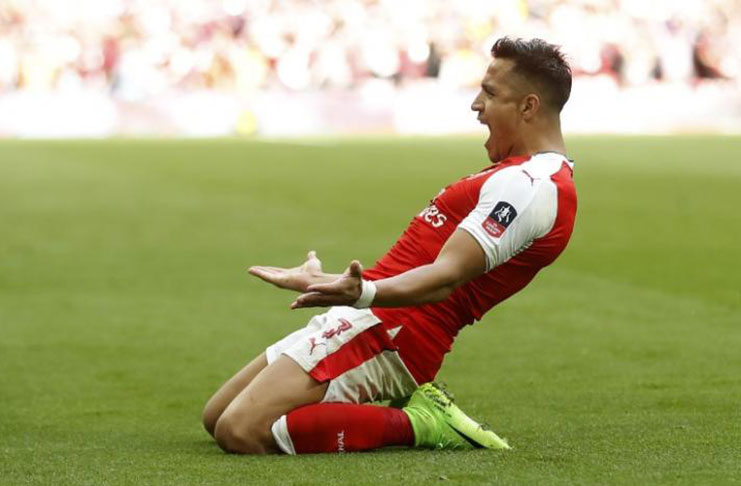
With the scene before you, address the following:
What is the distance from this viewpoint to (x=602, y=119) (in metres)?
35.2

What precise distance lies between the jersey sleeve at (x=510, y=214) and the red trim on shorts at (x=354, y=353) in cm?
55

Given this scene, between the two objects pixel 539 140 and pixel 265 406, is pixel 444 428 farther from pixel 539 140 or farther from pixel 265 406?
pixel 539 140

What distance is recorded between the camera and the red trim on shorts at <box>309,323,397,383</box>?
5520mm

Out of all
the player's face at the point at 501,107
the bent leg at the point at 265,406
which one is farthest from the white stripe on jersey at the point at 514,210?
the bent leg at the point at 265,406

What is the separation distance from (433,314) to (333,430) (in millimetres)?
563

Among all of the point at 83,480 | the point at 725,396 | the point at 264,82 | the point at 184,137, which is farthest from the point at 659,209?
the point at 264,82

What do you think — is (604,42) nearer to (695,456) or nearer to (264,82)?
(264,82)

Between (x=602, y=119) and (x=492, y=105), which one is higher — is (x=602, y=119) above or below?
below

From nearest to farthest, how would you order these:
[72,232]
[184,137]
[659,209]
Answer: [72,232], [659,209], [184,137]

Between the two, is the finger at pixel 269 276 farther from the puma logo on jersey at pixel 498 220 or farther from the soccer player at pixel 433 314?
the puma logo on jersey at pixel 498 220

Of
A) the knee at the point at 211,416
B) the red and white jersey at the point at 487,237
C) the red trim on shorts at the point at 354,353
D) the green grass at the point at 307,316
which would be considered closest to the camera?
the green grass at the point at 307,316

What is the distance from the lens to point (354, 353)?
553cm

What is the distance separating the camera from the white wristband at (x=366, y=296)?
4.85 m

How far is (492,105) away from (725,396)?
1979 mm
